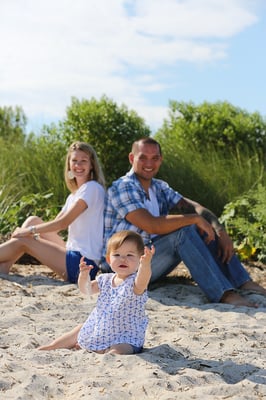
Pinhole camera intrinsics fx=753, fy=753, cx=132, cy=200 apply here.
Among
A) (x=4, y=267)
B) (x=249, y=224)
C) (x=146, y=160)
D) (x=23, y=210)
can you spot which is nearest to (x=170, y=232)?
(x=146, y=160)

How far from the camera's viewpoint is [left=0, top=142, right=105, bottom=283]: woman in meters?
6.00

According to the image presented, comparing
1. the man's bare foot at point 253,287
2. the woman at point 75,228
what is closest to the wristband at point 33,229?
the woman at point 75,228

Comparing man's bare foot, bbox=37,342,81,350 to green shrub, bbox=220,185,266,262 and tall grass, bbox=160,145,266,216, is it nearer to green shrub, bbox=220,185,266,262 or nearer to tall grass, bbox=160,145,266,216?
green shrub, bbox=220,185,266,262

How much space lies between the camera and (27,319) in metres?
4.93

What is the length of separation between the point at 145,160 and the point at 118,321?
2.08 m

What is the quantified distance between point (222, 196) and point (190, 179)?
1.77ft

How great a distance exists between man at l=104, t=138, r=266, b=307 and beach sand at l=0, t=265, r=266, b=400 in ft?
0.62

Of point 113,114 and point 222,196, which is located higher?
point 113,114

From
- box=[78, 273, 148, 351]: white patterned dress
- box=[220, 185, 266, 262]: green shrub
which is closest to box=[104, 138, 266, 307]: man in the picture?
box=[220, 185, 266, 262]: green shrub

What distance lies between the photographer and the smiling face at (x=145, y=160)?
19.5 feet

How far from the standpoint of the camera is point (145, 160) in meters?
5.93

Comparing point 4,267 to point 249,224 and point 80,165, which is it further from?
point 249,224

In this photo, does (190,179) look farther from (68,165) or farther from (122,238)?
(122,238)

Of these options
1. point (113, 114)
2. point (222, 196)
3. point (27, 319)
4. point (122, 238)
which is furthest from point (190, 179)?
point (122, 238)
